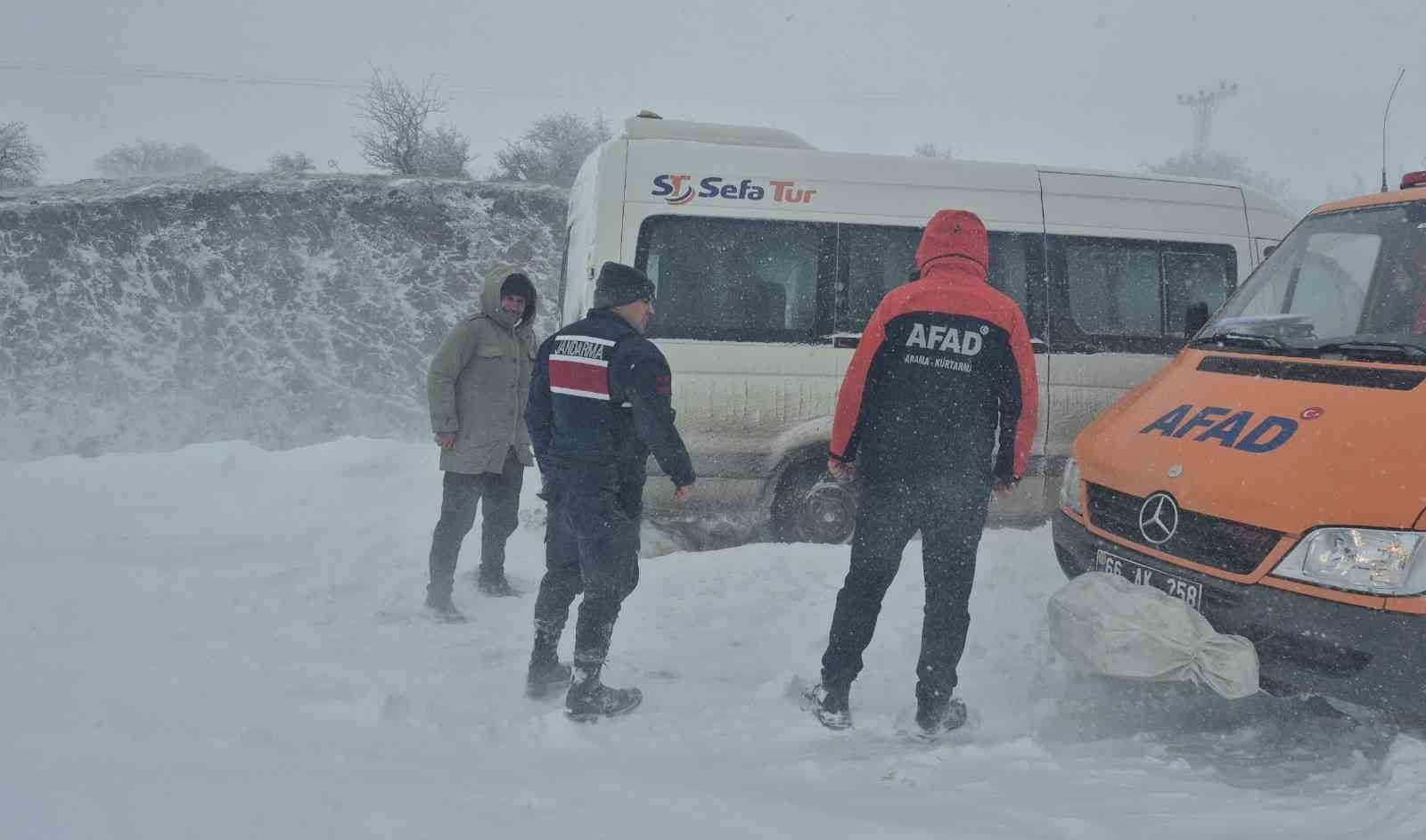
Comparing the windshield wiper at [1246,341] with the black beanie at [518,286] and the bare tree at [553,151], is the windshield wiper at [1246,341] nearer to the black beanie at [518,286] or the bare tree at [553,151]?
the black beanie at [518,286]

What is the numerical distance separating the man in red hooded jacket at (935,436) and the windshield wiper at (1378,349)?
121cm

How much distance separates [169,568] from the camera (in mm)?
5672

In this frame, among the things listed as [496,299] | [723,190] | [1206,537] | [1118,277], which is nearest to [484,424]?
[496,299]

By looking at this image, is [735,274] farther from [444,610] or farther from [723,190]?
[444,610]

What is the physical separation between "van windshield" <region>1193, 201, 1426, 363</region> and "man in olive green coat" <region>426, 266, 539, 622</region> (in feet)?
11.2

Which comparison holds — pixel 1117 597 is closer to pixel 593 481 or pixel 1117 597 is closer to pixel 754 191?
pixel 593 481

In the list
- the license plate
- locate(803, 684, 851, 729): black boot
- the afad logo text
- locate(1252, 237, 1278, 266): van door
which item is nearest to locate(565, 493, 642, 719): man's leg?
locate(803, 684, 851, 729): black boot

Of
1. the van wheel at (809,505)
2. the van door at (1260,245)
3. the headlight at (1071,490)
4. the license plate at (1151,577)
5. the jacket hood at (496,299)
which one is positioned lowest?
the van wheel at (809,505)

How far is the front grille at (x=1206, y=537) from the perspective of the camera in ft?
10.4

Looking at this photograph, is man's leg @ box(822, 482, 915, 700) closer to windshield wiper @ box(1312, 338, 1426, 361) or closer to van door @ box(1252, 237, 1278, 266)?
windshield wiper @ box(1312, 338, 1426, 361)

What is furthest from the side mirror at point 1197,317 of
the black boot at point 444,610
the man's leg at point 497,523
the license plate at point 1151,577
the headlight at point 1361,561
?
the black boot at point 444,610

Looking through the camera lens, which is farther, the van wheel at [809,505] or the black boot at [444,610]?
the van wheel at [809,505]

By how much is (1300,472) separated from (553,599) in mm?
2715

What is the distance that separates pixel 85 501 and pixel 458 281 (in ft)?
27.3
